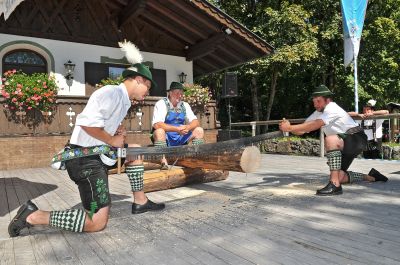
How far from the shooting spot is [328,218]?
136 inches

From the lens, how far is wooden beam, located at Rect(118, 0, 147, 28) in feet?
33.1

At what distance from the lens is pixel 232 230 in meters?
3.18

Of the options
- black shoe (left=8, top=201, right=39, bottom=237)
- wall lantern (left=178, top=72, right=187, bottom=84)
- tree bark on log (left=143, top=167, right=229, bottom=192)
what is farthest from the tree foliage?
black shoe (left=8, top=201, right=39, bottom=237)

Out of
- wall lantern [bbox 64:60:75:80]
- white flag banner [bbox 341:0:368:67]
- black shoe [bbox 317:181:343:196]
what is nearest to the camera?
black shoe [bbox 317:181:343:196]

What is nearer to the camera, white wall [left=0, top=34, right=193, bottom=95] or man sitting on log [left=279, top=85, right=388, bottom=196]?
man sitting on log [left=279, top=85, right=388, bottom=196]

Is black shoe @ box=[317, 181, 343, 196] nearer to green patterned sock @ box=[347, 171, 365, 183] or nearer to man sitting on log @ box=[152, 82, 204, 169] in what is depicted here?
green patterned sock @ box=[347, 171, 365, 183]

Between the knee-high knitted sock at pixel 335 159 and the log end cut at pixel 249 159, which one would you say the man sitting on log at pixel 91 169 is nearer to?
the log end cut at pixel 249 159

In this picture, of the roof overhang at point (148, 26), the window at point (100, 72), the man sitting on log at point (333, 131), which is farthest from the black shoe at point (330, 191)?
the window at point (100, 72)

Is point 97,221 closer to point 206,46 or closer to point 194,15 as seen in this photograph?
point 194,15

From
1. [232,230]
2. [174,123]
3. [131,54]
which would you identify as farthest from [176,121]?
[232,230]

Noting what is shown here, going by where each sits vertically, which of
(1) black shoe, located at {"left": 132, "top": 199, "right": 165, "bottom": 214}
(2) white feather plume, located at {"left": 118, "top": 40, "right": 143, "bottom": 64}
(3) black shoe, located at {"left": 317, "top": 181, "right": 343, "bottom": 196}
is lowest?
(1) black shoe, located at {"left": 132, "top": 199, "right": 165, "bottom": 214}

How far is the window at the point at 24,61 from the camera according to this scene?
10.4 meters

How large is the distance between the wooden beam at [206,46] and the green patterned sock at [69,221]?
27.7 feet

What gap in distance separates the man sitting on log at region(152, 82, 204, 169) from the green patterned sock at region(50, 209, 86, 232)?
2.33 m
